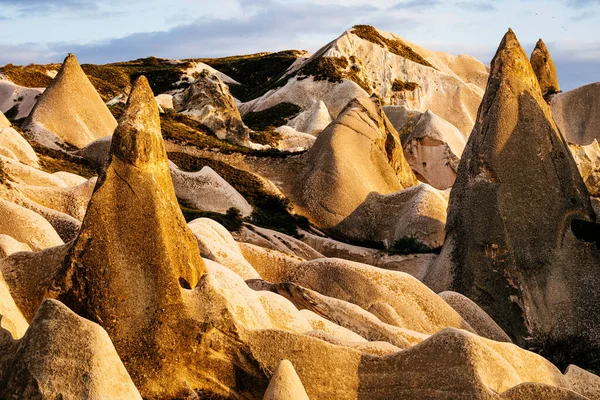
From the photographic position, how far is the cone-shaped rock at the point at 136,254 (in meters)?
12.6

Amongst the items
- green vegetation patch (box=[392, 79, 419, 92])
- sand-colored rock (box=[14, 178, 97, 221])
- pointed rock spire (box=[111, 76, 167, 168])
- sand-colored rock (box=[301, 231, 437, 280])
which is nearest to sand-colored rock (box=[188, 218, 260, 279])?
sand-colored rock (box=[14, 178, 97, 221])

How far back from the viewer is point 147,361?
12.5 meters

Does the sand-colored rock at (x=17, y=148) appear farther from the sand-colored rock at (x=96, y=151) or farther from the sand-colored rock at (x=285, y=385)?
the sand-colored rock at (x=285, y=385)

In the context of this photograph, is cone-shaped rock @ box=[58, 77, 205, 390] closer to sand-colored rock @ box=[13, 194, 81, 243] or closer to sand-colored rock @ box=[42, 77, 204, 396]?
sand-colored rock @ box=[42, 77, 204, 396]

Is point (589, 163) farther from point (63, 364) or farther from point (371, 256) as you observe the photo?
point (63, 364)

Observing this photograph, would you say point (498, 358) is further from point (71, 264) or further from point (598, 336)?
point (598, 336)

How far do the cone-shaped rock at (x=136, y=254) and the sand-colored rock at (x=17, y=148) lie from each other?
12.5m

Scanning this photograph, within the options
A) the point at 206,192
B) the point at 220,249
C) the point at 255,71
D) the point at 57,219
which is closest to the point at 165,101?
the point at 206,192

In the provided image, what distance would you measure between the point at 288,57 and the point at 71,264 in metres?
53.6

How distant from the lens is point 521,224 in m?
23.7

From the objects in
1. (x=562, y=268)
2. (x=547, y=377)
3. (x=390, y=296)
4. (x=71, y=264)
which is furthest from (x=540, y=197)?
(x=71, y=264)

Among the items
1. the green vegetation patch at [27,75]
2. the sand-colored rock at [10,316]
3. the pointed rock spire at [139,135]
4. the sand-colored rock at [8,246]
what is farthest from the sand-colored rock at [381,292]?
the green vegetation patch at [27,75]

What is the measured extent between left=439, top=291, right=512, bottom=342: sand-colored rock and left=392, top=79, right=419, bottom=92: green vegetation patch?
129 ft

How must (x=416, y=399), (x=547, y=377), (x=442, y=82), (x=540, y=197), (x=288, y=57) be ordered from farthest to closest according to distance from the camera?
(x=288, y=57), (x=442, y=82), (x=540, y=197), (x=547, y=377), (x=416, y=399)
